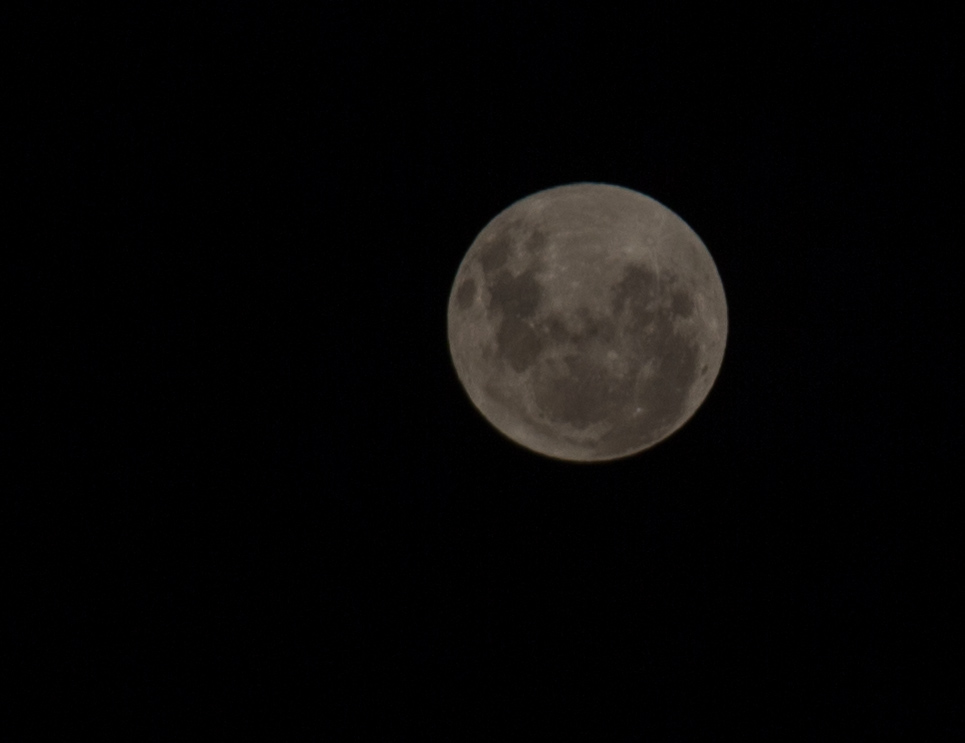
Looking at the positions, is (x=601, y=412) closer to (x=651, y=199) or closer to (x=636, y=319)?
(x=636, y=319)

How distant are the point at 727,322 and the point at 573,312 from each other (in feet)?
5.69

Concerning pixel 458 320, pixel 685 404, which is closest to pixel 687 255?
pixel 685 404

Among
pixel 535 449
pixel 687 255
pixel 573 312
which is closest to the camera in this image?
pixel 573 312

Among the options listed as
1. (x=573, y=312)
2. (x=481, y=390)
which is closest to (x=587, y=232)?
(x=573, y=312)

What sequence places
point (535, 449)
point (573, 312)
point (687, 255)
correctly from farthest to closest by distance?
point (535, 449)
point (687, 255)
point (573, 312)

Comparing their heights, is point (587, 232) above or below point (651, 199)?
below

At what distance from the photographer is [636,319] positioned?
5.53 metres

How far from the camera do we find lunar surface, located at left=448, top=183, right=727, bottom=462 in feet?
18.1

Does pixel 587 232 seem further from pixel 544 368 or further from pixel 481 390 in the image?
pixel 481 390

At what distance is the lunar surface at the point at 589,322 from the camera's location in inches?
217

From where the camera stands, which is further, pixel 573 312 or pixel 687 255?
pixel 687 255

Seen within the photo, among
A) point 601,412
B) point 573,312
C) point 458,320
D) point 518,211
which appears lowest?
point 601,412

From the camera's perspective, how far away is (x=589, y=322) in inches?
215

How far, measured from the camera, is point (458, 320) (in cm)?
634
